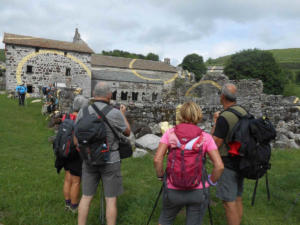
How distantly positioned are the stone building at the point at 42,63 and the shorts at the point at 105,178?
25.1m

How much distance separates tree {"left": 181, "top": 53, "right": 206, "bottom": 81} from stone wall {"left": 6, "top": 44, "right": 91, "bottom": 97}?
4443cm

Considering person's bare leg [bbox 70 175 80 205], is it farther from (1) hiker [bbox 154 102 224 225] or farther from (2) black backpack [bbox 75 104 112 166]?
(1) hiker [bbox 154 102 224 225]

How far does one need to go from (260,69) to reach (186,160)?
151 feet

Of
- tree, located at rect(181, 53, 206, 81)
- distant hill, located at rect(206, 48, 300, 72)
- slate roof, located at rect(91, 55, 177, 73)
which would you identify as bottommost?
slate roof, located at rect(91, 55, 177, 73)

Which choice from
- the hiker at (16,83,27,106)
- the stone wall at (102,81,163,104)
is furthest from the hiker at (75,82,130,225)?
the stone wall at (102,81,163,104)

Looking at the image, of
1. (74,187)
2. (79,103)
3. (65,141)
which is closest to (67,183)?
(74,187)

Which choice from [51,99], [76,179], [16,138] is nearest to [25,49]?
[51,99]

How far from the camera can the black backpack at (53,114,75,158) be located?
3564 mm

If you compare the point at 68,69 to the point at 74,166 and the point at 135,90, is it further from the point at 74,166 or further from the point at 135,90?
the point at 74,166

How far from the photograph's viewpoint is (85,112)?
304 cm

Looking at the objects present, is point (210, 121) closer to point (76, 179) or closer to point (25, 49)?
point (76, 179)

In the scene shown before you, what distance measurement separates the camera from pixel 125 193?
15.8 ft

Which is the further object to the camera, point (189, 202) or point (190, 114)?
point (190, 114)

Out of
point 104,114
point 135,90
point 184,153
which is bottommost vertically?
point 184,153
